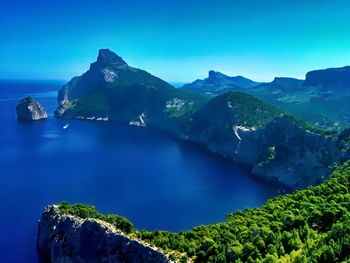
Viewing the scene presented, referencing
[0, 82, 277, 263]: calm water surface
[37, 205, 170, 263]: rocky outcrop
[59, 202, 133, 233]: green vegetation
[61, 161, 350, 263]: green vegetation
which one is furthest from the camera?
[0, 82, 277, 263]: calm water surface

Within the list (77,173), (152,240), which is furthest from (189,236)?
(77,173)

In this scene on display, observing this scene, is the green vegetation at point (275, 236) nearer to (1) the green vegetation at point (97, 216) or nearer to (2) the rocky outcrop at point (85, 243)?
(1) the green vegetation at point (97, 216)

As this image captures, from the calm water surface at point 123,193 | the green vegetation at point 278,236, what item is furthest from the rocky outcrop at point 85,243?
the calm water surface at point 123,193

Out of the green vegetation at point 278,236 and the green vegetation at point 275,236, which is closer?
the green vegetation at point 278,236

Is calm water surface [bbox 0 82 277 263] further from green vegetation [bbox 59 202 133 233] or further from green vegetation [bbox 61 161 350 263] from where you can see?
green vegetation [bbox 61 161 350 263]

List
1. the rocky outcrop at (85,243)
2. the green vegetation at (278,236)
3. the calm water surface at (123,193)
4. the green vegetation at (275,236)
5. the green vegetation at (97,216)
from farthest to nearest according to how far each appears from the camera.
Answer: the calm water surface at (123,193) → the green vegetation at (97,216) → the rocky outcrop at (85,243) → the green vegetation at (275,236) → the green vegetation at (278,236)

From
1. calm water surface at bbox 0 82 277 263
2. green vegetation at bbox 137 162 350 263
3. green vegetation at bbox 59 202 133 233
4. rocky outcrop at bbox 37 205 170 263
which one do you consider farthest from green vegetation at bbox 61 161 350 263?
calm water surface at bbox 0 82 277 263
